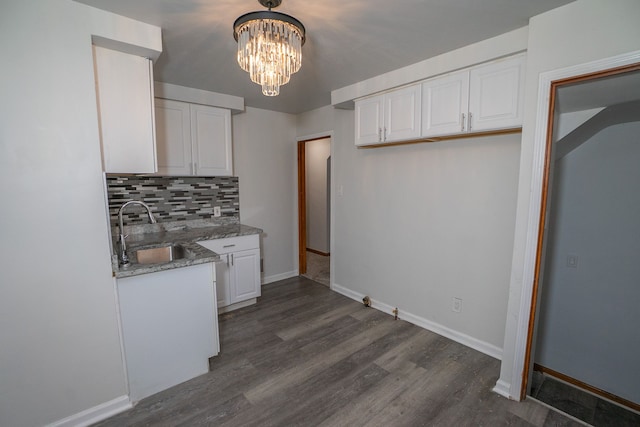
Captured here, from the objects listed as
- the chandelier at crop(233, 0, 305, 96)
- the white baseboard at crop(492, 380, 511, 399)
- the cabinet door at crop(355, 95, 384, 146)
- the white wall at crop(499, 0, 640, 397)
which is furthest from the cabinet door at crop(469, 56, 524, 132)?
the white baseboard at crop(492, 380, 511, 399)

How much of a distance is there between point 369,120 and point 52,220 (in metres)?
2.50

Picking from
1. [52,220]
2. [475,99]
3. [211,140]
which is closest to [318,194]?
[211,140]

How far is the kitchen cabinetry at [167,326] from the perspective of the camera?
5.97 feet

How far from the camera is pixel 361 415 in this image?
175cm

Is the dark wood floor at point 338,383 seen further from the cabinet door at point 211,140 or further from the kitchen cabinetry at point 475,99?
the kitchen cabinetry at point 475,99

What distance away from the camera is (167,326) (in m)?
1.93

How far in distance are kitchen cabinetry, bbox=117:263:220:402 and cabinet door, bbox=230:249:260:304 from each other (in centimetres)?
94

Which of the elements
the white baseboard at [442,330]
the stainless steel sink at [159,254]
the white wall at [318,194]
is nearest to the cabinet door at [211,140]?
the stainless steel sink at [159,254]

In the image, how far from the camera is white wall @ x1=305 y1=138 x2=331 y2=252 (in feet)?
18.1

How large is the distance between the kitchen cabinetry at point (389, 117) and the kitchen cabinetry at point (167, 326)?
6.21ft

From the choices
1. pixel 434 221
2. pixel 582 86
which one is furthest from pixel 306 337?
pixel 582 86

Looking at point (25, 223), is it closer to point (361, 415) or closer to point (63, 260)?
point (63, 260)

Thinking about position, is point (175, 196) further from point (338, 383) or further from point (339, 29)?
point (338, 383)

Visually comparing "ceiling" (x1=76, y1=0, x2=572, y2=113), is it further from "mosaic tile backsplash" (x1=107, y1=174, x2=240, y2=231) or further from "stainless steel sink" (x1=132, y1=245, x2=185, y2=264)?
"stainless steel sink" (x1=132, y1=245, x2=185, y2=264)
